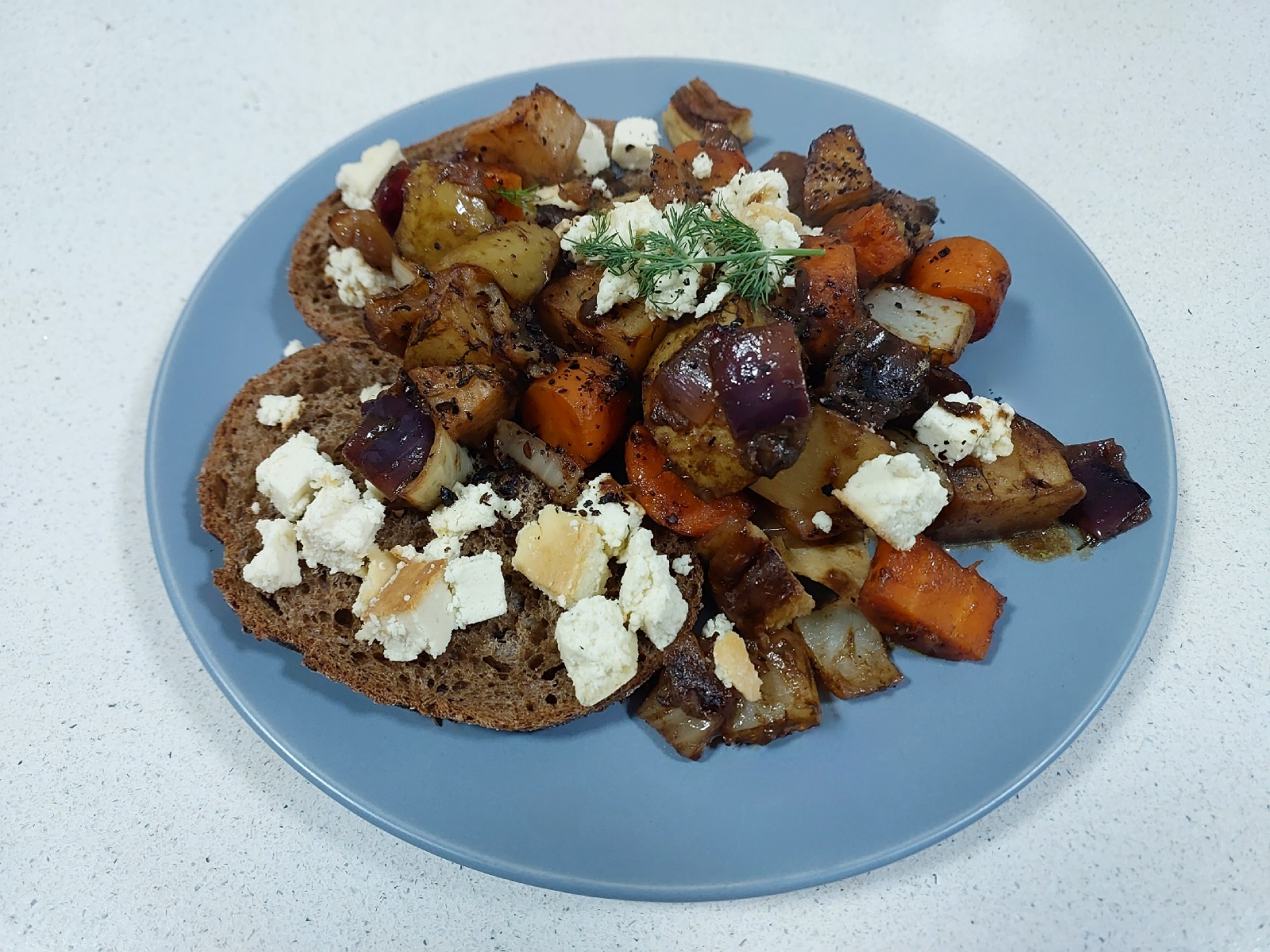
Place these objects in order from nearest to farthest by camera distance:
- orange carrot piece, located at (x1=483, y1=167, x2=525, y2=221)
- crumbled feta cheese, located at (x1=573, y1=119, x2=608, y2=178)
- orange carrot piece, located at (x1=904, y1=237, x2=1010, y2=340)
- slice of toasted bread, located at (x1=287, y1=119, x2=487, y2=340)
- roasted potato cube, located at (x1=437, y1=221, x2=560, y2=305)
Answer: roasted potato cube, located at (x1=437, y1=221, x2=560, y2=305), orange carrot piece, located at (x1=904, y1=237, x2=1010, y2=340), orange carrot piece, located at (x1=483, y1=167, x2=525, y2=221), slice of toasted bread, located at (x1=287, y1=119, x2=487, y2=340), crumbled feta cheese, located at (x1=573, y1=119, x2=608, y2=178)

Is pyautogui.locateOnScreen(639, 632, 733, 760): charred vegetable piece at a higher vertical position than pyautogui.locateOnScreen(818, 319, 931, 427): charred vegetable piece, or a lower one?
lower

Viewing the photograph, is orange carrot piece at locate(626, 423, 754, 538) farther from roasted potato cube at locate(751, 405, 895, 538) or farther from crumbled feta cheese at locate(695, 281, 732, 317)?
crumbled feta cheese at locate(695, 281, 732, 317)

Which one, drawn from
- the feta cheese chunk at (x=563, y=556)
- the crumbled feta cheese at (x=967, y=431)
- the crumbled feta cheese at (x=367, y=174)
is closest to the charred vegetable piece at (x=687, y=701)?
the feta cheese chunk at (x=563, y=556)

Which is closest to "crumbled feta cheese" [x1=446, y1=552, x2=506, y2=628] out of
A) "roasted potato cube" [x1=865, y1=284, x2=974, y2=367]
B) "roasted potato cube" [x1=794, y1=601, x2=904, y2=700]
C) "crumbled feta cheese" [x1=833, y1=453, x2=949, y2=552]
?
"roasted potato cube" [x1=794, y1=601, x2=904, y2=700]

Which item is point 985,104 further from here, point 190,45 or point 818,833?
point 190,45


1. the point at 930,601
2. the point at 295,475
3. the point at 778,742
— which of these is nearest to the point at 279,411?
the point at 295,475

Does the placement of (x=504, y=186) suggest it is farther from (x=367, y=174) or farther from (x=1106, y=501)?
(x=1106, y=501)

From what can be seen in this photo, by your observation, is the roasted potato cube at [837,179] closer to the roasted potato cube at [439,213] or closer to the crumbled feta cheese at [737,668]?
the roasted potato cube at [439,213]
